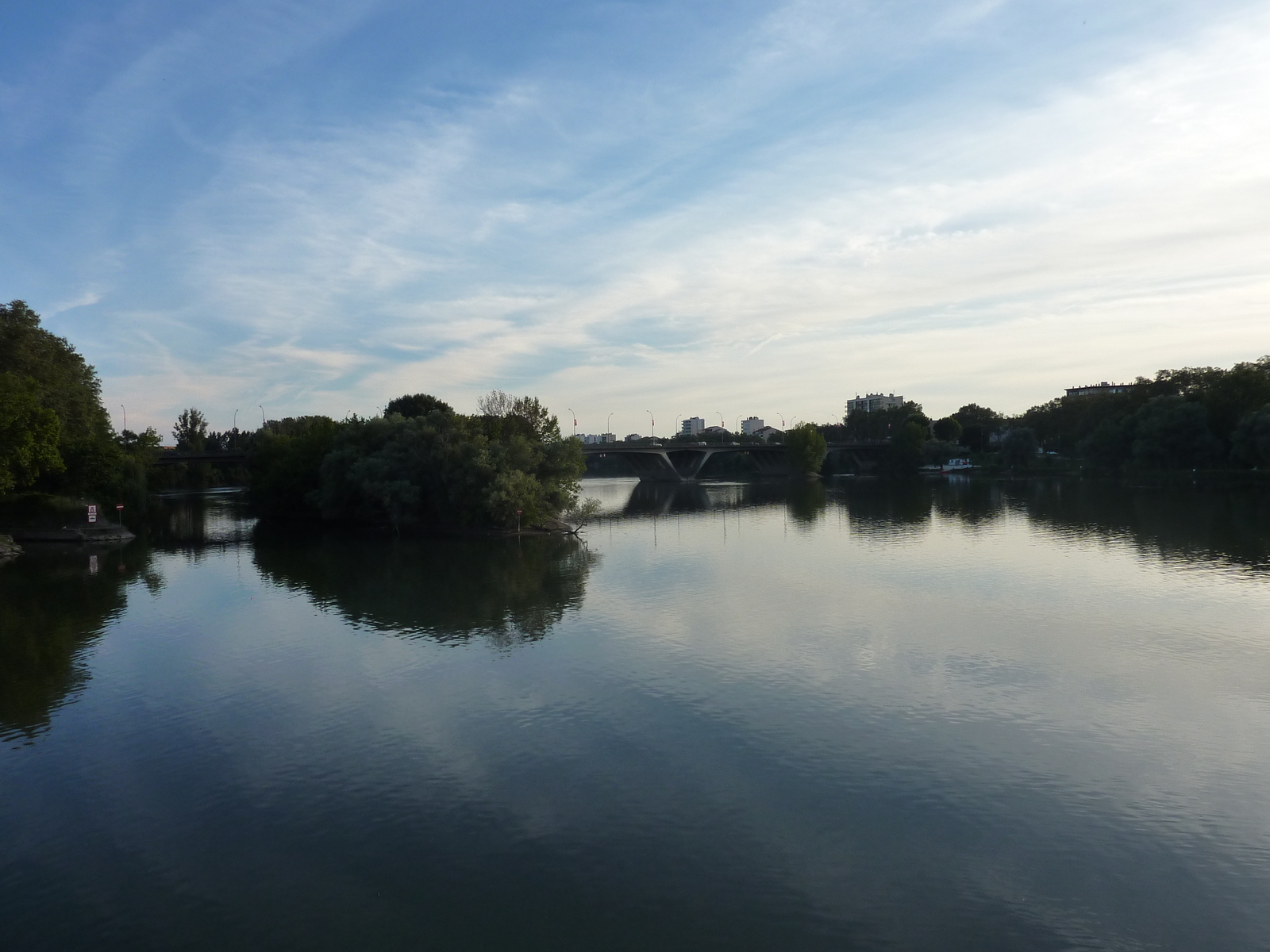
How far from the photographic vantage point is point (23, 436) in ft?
149

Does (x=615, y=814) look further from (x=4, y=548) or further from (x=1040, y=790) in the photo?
(x=4, y=548)

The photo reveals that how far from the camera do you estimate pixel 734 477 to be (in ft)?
480

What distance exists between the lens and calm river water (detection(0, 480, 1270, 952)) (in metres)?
11.1

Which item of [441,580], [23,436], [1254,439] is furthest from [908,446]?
[23,436]

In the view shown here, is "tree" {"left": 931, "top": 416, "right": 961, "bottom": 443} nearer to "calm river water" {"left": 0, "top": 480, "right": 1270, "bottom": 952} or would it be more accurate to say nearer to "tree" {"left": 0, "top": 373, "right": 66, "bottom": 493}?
"calm river water" {"left": 0, "top": 480, "right": 1270, "bottom": 952}

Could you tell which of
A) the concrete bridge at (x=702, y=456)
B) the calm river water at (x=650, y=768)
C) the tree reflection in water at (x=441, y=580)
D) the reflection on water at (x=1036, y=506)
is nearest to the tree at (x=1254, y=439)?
the reflection on water at (x=1036, y=506)

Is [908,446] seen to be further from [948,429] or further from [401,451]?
[401,451]

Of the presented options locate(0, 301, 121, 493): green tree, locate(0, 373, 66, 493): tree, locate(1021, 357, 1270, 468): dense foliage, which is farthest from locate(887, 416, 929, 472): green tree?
locate(0, 373, 66, 493): tree

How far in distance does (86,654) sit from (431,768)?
16.4 meters

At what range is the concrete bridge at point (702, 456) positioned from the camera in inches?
4609

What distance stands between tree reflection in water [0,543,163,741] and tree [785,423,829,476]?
9627cm

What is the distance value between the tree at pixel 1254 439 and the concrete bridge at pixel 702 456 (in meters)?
63.0

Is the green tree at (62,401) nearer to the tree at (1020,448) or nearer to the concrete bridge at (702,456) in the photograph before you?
the concrete bridge at (702,456)

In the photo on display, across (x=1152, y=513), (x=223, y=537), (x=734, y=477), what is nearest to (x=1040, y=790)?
(x=1152, y=513)
